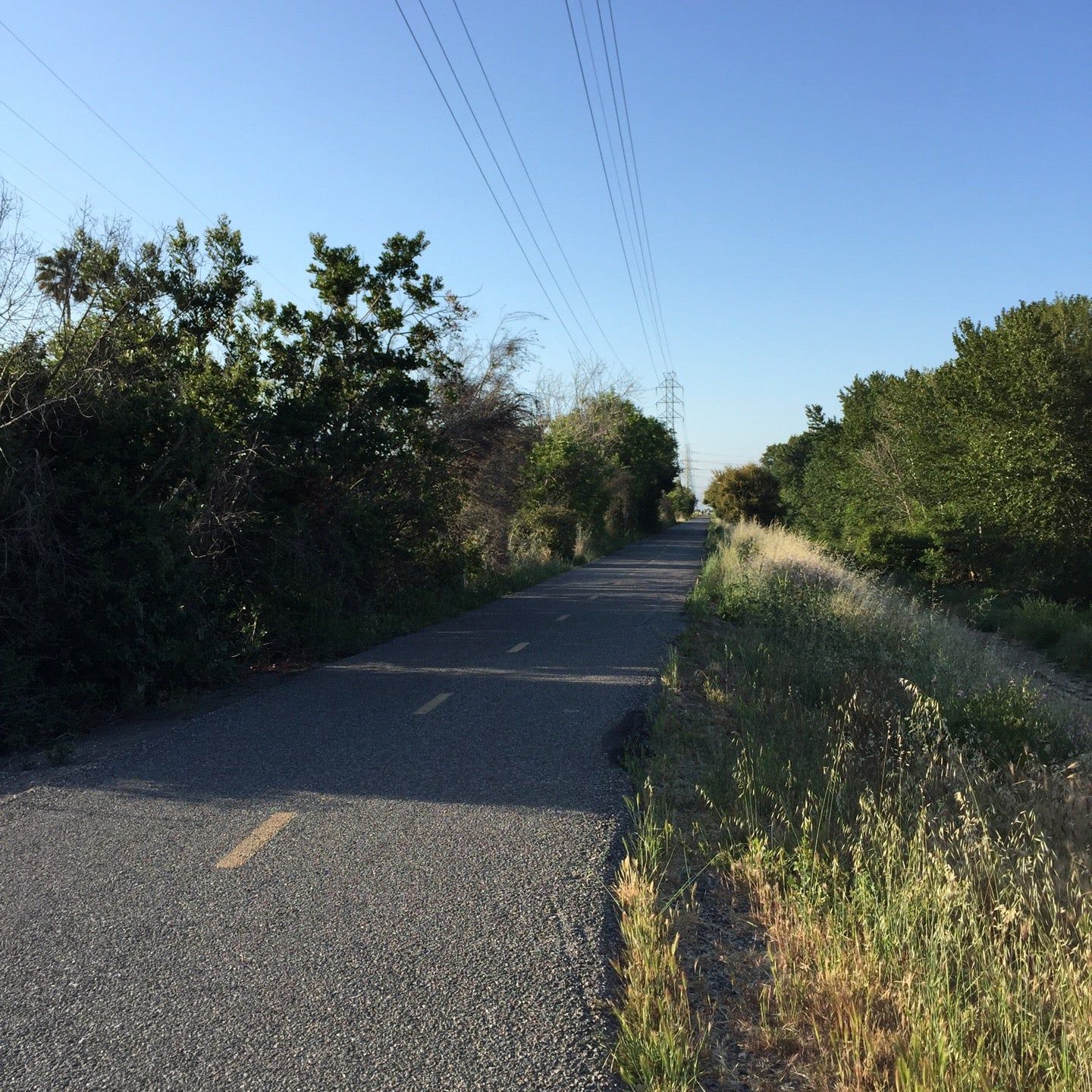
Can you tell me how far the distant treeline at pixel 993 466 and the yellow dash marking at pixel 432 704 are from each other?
2481cm

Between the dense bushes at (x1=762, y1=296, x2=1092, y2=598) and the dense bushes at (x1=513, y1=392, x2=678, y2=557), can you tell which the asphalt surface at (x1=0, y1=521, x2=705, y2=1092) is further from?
the dense bushes at (x1=762, y1=296, x2=1092, y2=598)

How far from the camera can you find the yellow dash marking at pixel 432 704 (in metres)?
9.24

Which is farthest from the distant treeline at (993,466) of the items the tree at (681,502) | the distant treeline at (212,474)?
the tree at (681,502)

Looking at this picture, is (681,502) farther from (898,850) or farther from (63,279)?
(898,850)

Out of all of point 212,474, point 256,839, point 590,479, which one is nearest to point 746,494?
point 590,479

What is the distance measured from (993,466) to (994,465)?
0.06m

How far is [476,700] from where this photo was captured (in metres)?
9.84

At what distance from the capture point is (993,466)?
30.6 meters

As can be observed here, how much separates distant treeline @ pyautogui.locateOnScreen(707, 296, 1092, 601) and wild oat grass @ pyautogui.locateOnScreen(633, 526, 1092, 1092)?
19777 mm

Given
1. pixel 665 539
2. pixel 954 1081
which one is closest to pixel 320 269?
pixel 954 1081

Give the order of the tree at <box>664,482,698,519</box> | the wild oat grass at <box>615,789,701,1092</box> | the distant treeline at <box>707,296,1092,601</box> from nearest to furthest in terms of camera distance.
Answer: the wild oat grass at <box>615,789,701,1092</box>, the distant treeline at <box>707,296,1092,601</box>, the tree at <box>664,482,698,519</box>

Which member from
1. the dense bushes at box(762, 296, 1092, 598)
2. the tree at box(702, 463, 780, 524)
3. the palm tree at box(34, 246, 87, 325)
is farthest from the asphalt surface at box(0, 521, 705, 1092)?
the tree at box(702, 463, 780, 524)

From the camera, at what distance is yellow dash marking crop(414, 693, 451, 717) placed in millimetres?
9242

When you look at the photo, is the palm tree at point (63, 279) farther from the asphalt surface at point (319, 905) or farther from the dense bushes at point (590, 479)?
the dense bushes at point (590, 479)
